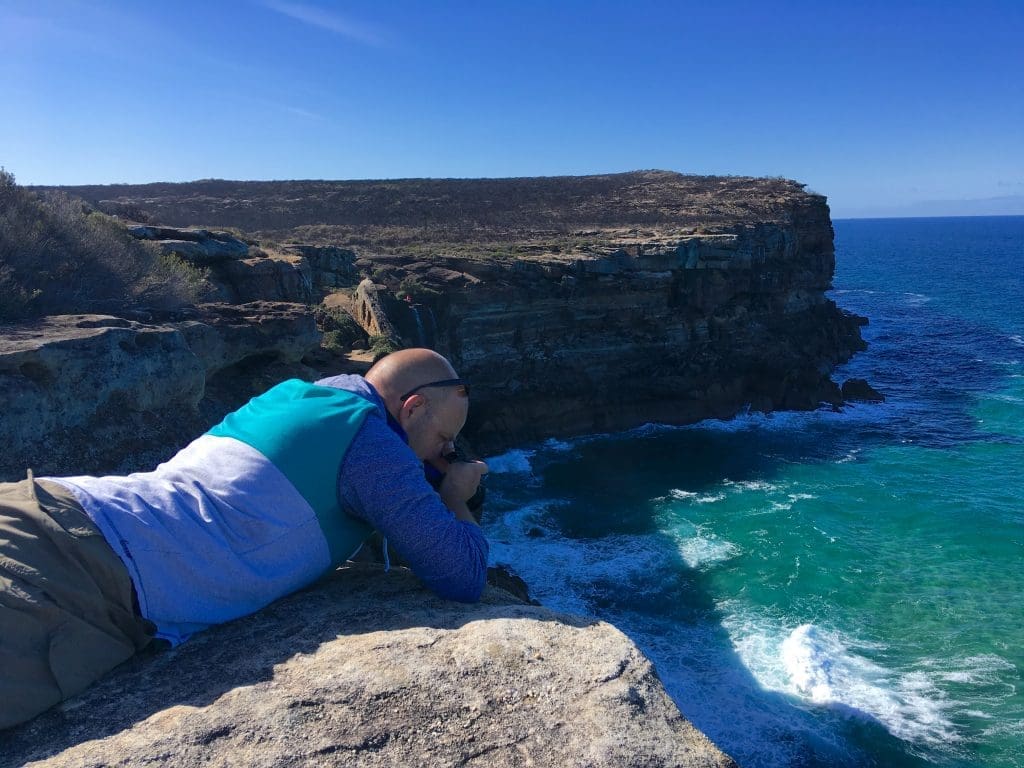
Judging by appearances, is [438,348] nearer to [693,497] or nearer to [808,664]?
[693,497]

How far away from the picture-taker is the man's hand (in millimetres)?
2678

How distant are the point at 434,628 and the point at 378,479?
0.49 meters

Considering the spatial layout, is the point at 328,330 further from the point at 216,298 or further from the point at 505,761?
the point at 505,761

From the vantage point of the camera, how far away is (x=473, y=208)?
41.5m

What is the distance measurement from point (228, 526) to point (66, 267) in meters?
7.81

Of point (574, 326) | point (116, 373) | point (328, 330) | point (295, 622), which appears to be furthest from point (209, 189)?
point (295, 622)

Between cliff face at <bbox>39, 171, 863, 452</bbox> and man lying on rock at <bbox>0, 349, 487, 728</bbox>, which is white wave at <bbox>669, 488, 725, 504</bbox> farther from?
man lying on rock at <bbox>0, 349, 487, 728</bbox>

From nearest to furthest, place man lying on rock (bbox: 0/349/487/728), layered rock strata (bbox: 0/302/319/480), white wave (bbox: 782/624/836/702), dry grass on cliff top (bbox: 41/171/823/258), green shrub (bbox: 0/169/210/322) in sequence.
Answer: man lying on rock (bbox: 0/349/487/728)
layered rock strata (bbox: 0/302/319/480)
green shrub (bbox: 0/169/210/322)
white wave (bbox: 782/624/836/702)
dry grass on cliff top (bbox: 41/171/823/258)

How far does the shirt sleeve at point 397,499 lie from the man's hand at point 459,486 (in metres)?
0.27

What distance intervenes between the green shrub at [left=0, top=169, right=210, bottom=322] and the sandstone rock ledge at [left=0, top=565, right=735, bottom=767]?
6.03m

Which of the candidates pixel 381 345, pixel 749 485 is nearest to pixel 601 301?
pixel 749 485

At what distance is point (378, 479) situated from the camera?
7.51 ft

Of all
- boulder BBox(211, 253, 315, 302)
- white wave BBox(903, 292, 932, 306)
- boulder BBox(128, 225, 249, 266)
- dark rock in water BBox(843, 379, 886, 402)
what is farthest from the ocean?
white wave BBox(903, 292, 932, 306)

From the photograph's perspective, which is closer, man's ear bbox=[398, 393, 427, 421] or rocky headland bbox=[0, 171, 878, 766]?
rocky headland bbox=[0, 171, 878, 766]
